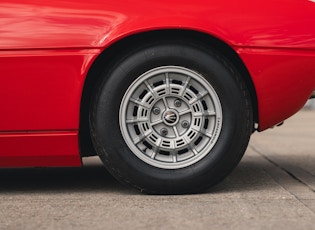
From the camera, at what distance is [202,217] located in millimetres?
3840

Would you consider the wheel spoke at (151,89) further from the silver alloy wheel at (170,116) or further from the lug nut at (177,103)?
the lug nut at (177,103)

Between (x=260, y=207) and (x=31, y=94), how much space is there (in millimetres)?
1409

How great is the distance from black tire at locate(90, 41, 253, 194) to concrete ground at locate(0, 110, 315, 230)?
122 mm

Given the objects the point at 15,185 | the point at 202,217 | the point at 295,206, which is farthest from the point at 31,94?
the point at 295,206

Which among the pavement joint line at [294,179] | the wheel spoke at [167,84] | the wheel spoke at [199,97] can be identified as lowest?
the pavement joint line at [294,179]

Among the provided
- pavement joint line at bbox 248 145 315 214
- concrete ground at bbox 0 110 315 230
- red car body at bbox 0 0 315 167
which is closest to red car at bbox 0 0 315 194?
red car body at bbox 0 0 315 167

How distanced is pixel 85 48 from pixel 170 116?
626 mm

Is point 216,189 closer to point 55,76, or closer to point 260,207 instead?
point 260,207

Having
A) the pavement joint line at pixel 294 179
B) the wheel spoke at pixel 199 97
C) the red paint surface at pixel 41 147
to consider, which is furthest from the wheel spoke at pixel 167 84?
the pavement joint line at pixel 294 179

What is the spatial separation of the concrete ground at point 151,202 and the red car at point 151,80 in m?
0.22

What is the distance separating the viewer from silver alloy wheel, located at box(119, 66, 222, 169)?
447cm

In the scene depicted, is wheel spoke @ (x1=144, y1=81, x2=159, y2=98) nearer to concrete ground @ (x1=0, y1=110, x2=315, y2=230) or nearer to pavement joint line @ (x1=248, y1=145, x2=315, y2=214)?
concrete ground @ (x1=0, y1=110, x2=315, y2=230)

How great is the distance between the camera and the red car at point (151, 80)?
4.36 meters

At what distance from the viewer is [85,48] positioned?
4352 mm
